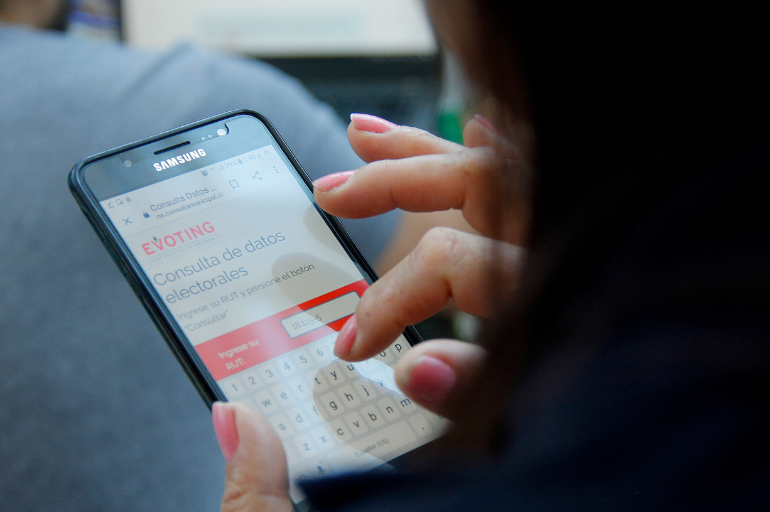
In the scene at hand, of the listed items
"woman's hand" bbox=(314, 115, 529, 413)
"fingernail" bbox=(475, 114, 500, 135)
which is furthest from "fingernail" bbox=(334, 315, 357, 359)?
"fingernail" bbox=(475, 114, 500, 135)

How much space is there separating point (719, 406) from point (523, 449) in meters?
0.06

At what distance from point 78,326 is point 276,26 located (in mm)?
575

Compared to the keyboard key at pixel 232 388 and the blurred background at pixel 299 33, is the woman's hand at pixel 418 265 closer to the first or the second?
the keyboard key at pixel 232 388

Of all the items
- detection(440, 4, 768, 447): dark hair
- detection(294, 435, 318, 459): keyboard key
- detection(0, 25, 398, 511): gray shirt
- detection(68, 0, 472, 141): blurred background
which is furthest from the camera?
detection(68, 0, 472, 141): blurred background

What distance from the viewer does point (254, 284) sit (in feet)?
0.96

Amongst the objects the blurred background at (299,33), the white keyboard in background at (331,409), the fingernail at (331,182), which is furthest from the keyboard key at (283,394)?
the blurred background at (299,33)

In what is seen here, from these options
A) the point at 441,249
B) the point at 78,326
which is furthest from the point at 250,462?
the point at 78,326

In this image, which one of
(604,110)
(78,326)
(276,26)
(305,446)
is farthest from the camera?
(276,26)

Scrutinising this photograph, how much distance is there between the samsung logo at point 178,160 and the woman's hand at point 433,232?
2.9 inches

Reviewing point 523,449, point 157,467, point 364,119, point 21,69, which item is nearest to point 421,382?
point 523,449

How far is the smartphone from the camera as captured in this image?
275 millimetres

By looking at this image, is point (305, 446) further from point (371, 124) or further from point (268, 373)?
point (371, 124)

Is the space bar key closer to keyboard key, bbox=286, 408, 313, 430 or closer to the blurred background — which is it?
keyboard key, bbox=286, 408, 313, 430

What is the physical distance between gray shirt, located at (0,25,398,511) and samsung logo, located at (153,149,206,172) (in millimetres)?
116
